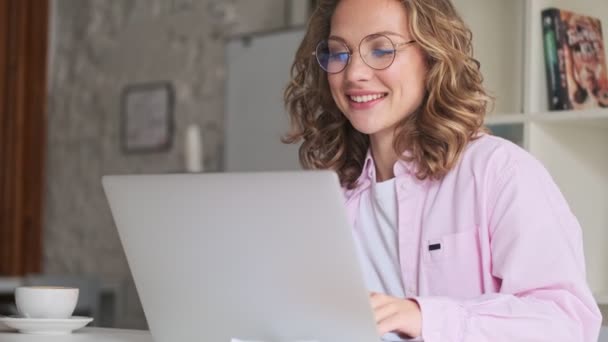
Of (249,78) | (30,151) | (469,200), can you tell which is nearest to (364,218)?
(469,200)

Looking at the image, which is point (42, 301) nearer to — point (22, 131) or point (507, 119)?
point (507, 119)

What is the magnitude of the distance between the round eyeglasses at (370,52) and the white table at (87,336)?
564mm

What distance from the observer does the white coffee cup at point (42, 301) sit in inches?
65.3

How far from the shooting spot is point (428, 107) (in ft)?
5.97

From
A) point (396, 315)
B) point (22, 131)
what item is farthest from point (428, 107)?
point (22, 131)

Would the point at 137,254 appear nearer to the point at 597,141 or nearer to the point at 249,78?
the point at 597,141

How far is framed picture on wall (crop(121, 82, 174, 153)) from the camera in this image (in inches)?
193

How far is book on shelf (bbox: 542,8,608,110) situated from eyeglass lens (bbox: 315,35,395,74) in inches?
Answer: 32.9

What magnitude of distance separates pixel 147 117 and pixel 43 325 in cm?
343

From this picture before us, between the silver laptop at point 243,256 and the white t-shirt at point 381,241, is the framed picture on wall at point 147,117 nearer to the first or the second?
the white t-shirt at point 381,241

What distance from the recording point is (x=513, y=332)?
4.80ft

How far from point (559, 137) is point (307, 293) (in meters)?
1.38

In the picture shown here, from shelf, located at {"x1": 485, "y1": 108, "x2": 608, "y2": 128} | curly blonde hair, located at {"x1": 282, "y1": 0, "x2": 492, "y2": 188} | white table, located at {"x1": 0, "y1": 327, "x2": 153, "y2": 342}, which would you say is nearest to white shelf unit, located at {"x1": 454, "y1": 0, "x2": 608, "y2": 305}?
shelf, located at {"x1": 485, "y1": 108, "x2": 608, "y2": 128}

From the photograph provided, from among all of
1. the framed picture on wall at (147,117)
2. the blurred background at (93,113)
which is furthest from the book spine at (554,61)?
the framed picture on wall at (147,117)
